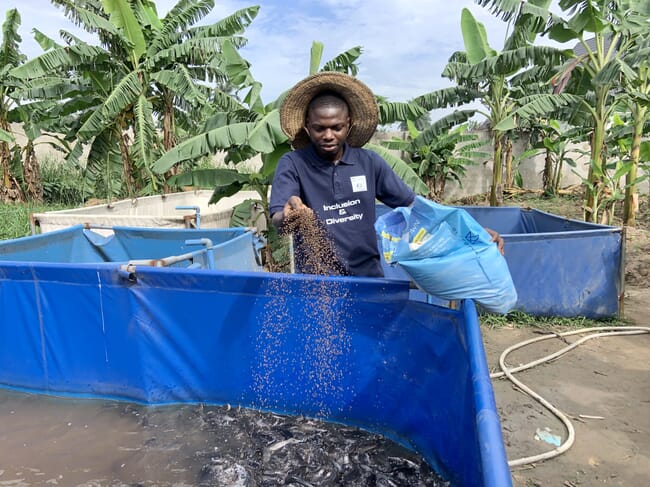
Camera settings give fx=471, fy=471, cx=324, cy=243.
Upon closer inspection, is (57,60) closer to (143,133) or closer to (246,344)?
(143,133)

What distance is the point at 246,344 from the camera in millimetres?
2504

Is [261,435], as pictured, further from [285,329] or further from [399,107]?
[399,107]

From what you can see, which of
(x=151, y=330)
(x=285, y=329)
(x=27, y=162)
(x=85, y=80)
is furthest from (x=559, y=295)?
(x=27, y=162)

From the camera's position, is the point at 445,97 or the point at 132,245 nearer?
the point at 132,245

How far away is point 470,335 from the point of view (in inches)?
63.4

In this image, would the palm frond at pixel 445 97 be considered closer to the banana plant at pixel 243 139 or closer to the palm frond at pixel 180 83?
the banana plant at pixel 243 139

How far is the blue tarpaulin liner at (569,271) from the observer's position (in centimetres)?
459

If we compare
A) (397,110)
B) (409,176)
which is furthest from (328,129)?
(397,110)

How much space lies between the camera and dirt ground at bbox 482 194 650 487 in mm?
2502

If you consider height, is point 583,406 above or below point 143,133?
below

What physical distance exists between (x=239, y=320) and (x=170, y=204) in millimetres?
6554

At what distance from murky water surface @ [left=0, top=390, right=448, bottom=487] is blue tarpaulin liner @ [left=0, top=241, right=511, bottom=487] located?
0.09 metres

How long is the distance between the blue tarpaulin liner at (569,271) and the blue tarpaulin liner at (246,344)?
2.86m

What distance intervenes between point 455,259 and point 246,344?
1316 mm
